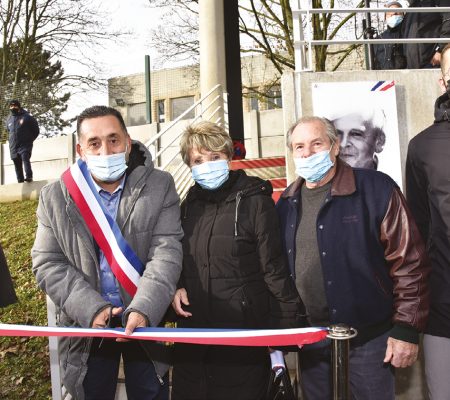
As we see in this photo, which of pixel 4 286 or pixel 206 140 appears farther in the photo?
pixel 4 286

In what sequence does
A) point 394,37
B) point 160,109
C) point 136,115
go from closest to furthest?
point 394,37, point 136,115, point 160,109

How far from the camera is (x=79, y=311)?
90.4 inches

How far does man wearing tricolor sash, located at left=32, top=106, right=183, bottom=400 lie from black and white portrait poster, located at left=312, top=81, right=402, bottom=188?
7.55 feet

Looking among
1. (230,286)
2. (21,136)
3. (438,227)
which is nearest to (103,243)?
(230,286)

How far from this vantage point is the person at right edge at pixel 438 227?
235cm

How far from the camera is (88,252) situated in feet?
7.96

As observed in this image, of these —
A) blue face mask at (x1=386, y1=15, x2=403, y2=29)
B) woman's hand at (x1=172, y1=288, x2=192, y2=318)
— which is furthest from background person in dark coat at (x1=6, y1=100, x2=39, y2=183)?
woman's hand at (x1=172, y1=288, x2=192, y2=318)

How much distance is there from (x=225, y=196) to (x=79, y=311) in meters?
0.92

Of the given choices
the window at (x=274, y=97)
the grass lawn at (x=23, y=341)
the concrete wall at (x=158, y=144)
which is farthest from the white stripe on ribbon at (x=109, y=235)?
the window at (x=274, y=97)

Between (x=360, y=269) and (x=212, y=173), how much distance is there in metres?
0.90

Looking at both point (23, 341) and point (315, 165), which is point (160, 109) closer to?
point (23, 341)

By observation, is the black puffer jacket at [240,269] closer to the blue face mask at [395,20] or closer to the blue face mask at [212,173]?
the blue face mask at [212,173]

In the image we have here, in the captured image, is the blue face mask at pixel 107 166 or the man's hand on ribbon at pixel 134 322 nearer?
the man's hand on ribbon at pixel 134 322

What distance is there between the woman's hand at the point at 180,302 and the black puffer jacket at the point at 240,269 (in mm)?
27
